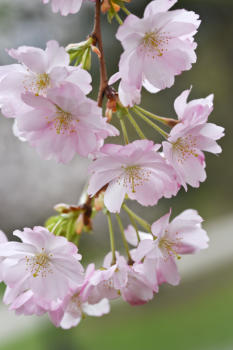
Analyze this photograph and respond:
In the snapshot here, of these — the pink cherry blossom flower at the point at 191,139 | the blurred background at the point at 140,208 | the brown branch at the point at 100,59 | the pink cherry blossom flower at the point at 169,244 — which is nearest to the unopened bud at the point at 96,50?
the brown branch at the point at 100,59

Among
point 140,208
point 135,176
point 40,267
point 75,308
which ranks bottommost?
point 140,208

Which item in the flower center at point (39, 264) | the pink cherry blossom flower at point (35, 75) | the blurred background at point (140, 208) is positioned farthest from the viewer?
the blurred background at point (140, 208)

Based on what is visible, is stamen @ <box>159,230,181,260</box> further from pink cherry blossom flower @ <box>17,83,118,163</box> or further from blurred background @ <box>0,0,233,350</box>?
blurred background @ <box>0,0,233,350</box>

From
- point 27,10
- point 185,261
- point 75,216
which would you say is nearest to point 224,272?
point 185,261

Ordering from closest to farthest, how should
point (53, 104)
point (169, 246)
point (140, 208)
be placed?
1. point (53, 104)
2. point (169, 246)
3. point (140, 208)

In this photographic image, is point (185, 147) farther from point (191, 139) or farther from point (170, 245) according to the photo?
point (170, 245)

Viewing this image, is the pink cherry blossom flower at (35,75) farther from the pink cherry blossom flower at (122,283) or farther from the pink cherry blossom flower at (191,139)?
the pink cherry blossom flower at (122,283)

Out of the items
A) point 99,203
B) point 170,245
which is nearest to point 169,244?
point 170,245
